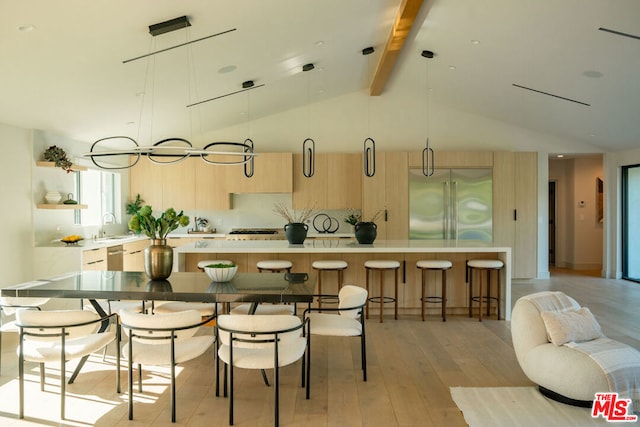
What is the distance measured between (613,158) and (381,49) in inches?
201

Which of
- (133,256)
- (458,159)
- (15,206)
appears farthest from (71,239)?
(458,159)

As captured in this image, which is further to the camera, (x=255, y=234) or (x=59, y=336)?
(x=255, y=234)

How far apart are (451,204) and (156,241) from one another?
224 inches

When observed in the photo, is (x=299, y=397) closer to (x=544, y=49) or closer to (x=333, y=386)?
(x=333, y=386)

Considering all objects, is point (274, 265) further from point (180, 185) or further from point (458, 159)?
point (458, 159)

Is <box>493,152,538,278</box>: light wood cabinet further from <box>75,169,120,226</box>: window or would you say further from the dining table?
<box>75,169,120,226</box>: window

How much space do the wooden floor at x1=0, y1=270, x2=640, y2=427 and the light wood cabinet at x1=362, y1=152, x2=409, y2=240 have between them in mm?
3151

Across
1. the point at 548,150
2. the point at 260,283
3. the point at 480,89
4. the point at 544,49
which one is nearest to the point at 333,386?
the point at 260,283

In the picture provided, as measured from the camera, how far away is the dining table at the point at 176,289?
10.1 ft

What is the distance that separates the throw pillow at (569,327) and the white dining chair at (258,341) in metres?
1.80

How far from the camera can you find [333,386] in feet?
11.4

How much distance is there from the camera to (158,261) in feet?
11.6

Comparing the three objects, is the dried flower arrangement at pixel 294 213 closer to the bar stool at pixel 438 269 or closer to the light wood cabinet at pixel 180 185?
the light wood cabinet at pixel 180 185

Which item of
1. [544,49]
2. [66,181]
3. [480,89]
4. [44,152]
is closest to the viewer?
[544,49]
